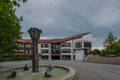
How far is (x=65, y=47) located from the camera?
3834 inches

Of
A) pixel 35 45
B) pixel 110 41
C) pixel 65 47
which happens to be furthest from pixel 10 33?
pixel 65 47

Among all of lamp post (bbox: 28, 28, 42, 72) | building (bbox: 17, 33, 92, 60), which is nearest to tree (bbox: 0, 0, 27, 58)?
lamp post (bbox: 28, 28, 42, 72)

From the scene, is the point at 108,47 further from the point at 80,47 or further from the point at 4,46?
the point at 4,46

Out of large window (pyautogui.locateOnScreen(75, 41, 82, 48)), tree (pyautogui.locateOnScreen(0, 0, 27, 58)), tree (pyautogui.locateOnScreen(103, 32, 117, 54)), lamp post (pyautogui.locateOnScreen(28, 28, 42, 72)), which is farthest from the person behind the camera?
large window (pyautogui.locateOnScreen(75, 41, 82, 48))

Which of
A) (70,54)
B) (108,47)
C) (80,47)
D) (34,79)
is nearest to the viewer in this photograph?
(34,79)

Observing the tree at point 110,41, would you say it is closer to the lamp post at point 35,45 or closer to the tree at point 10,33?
the tree at point 10,33

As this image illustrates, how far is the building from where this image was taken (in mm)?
89438

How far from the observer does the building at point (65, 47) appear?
89438mm

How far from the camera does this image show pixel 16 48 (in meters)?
33.8

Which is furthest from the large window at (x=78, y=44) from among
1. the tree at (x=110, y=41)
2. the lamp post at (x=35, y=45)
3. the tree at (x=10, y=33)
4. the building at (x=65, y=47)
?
the lamp post at (x=35, y=45)

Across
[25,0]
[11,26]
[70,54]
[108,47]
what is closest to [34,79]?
[25,0]

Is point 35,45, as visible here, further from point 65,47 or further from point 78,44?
point 65,47

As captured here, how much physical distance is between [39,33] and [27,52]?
81.5 meters

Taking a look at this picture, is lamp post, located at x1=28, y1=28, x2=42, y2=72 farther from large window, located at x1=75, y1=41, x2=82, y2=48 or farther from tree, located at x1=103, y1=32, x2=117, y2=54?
large window, located at x1=75, y1=41, x2=82, y2=48
